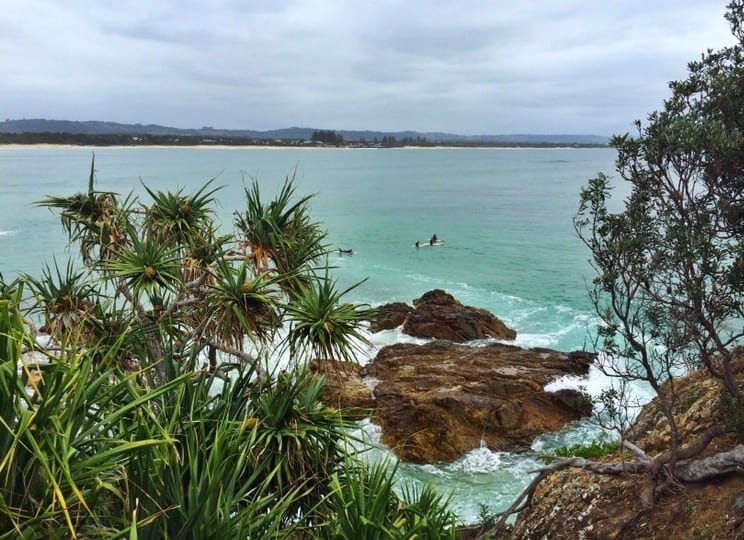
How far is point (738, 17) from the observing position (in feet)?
20.2

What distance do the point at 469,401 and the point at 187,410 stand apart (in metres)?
11.4

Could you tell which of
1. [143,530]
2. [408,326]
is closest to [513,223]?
[408,326]

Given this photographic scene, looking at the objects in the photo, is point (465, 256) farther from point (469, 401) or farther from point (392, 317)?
point (469, 401)

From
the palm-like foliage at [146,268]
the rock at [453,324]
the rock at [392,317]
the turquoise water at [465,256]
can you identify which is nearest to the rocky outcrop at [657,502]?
the turquoise water at [465,256]

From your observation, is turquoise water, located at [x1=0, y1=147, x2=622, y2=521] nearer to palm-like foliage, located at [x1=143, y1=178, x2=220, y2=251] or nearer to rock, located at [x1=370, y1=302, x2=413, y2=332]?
rock, located at [x1=370, y1=302, x2=413, y2=332]

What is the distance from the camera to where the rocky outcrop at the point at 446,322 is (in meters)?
22.5

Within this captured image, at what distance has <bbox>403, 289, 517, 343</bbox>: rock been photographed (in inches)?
886

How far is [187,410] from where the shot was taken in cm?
508

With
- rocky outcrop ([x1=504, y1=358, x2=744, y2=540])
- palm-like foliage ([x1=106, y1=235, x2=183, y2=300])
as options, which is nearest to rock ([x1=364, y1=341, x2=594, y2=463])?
rocky outcrop ([x1=504, y1=358, x2=744, y2=540])

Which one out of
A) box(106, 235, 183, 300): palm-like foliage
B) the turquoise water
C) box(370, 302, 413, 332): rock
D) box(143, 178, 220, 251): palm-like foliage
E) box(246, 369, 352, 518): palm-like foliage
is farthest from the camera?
box(370, 302, 413, 332): rock

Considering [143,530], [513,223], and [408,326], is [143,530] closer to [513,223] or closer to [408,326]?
[408,326]

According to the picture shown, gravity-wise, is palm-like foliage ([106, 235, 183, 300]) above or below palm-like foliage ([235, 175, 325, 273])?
below

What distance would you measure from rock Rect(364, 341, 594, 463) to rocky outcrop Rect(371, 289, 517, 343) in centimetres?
324

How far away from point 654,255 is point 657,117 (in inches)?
64.6
